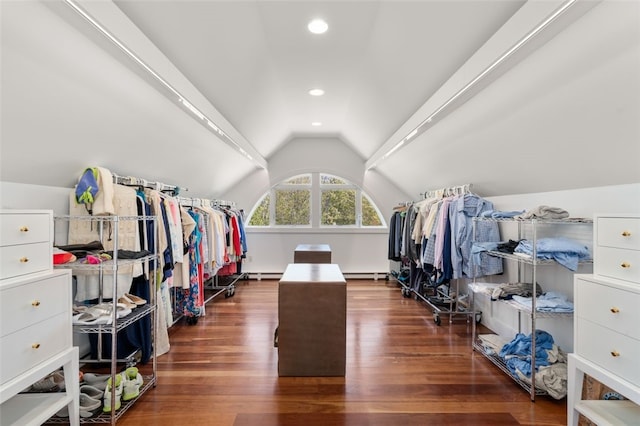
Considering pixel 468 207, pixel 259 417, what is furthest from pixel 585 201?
pixel 259 417

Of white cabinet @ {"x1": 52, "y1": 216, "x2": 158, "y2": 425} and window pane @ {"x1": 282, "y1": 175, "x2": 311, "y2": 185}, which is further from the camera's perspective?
window pane @ {"x1": 282, "y1": 175, "x2": 311, "y2": 185}

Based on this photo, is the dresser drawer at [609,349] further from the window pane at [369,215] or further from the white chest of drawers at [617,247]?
the window pane at [369,215]

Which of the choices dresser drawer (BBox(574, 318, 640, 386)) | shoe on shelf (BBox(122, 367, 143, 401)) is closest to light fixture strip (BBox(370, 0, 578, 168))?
dresser drawer (BBox(574, 318, 640, 386))

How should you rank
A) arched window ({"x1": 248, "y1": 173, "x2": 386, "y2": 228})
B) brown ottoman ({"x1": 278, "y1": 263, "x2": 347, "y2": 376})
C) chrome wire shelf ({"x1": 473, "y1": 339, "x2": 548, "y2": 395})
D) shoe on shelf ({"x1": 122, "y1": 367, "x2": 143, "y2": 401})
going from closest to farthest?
shoe on shelf ({"x1": 122, "y1": 367, "x2": 143, "y2": 401}), chrome wire shelf ({"x1": 473, "y1": 339, "x2": 548, "y2": 395}), brown ottoman ({"x1": 278, "y1": 263, "x2": 347, "y2": 376}), arched window ({"x1": 248, "y1": 173, "x2": 386, "y2": 228})

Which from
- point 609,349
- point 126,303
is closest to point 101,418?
point 126,303

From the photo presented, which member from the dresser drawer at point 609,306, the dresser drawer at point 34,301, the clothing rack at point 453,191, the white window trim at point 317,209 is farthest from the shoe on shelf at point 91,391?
the white window trim at point 317,209

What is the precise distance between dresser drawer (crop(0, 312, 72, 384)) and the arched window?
5036 mm

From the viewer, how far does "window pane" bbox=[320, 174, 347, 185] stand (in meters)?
6.75

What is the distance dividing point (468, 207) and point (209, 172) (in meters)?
3.51

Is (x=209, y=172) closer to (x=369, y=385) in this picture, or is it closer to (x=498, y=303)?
(x=369, y=385)

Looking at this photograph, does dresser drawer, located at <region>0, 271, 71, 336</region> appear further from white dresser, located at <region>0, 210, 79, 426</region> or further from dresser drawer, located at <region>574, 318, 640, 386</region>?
dresser drawer, located at <region>574, 318, 640, 386</region>

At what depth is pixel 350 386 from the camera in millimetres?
2412

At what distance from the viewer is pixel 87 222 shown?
8.23 feet

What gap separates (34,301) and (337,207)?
18.1 feet
